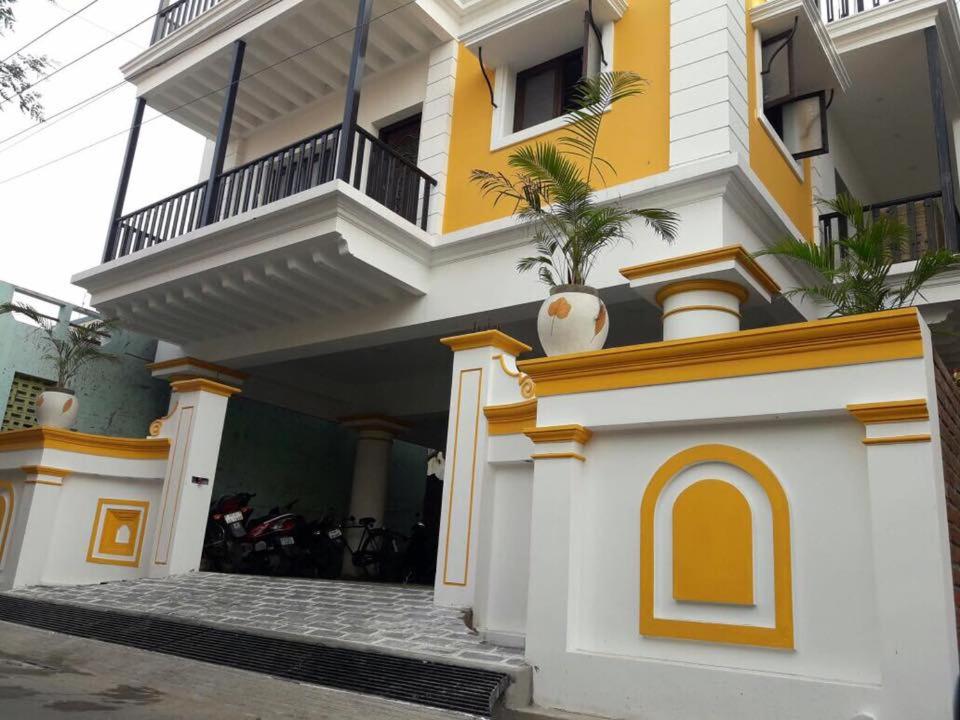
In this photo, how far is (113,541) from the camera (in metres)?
8.45

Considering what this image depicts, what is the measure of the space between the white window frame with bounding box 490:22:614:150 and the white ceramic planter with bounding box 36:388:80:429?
5.30 meters

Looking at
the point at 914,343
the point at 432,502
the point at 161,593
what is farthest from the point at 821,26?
the point at 432,502

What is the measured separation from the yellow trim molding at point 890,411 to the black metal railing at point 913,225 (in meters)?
4.81

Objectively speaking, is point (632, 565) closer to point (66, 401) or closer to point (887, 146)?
point (66, 401)

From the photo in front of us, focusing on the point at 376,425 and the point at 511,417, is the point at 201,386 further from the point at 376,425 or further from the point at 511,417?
the point at 511,417

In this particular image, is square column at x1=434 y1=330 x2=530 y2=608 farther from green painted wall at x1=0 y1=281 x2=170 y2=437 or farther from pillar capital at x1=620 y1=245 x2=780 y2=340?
green painted wall at x1=0 y1=281 x2=170 y2=437

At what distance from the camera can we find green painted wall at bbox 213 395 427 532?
11859 mm

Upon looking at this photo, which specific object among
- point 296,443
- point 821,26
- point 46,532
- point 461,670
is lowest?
point 461,670

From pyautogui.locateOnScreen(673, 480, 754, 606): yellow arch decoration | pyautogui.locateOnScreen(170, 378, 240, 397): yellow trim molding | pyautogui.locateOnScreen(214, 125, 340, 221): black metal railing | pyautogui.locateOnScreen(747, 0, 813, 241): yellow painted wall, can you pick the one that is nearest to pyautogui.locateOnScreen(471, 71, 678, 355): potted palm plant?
pyautogui.locateOnScreen(673, 480, 754, 606): yellow arch decoration

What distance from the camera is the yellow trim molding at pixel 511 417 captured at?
5.75 m

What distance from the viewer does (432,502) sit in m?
15.8

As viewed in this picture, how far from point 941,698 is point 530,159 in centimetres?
387

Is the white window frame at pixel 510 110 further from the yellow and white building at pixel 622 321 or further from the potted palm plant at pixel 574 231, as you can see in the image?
the potted palm plant at pixel 574 231

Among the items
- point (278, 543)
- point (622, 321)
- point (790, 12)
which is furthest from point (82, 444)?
point (790, 12)
